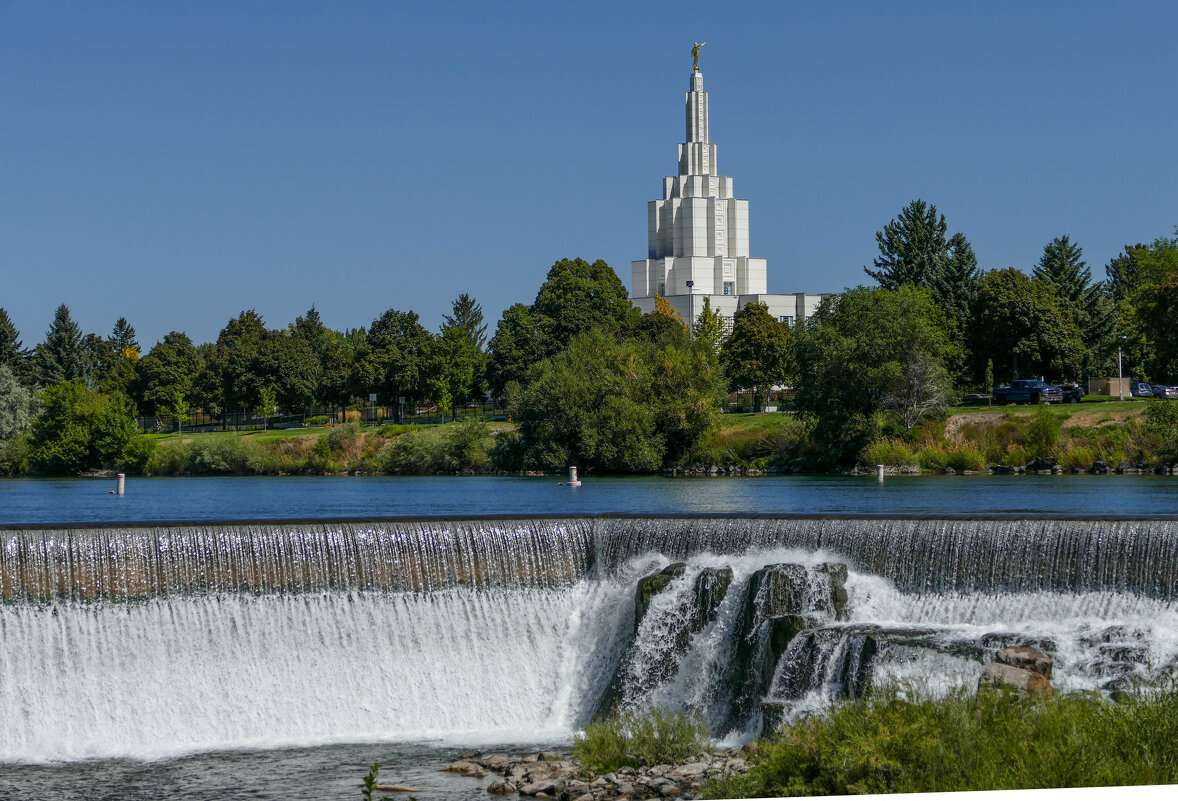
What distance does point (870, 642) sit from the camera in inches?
546

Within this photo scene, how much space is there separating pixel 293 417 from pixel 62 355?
896 inches

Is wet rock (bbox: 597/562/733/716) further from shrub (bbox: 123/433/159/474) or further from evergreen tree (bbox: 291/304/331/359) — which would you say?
evergreen tree (bbox: 291/304/331/359)

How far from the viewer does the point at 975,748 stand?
9273 millimetres

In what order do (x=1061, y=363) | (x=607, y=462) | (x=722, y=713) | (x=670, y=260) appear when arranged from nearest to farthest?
(x=722, y=713), (x=607, y=462), (x=1061, y=363), (x=670, y=260)

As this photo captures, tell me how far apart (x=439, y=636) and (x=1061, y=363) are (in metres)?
50.1

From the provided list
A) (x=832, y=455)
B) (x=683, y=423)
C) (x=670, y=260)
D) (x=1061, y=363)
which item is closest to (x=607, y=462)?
(x=683, y=423)

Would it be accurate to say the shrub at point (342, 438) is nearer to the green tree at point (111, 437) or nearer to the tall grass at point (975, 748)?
the green tree at point (111, 437)

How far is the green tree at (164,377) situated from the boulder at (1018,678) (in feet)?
245

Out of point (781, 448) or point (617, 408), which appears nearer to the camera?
point (781, 448)

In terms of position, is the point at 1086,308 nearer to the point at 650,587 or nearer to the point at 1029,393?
the point at 1029,393

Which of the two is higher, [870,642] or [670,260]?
[670,260]

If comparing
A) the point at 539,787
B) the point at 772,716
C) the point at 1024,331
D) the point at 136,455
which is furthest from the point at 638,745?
the point at 1024,331

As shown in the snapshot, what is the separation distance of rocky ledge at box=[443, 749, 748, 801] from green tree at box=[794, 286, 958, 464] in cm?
3298

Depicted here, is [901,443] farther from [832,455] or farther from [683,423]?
[683,423]
